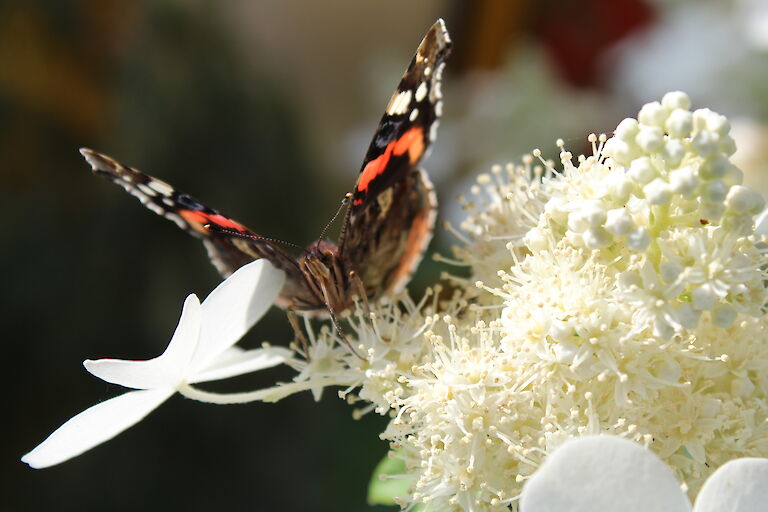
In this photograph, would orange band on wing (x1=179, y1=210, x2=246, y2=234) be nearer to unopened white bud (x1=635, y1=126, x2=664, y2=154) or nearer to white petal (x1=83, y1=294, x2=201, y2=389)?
white petal (x1=83, y1=294, x2=201, y2=389)

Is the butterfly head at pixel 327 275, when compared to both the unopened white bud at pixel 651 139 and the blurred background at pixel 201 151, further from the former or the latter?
the blurred background at pixel 201 151

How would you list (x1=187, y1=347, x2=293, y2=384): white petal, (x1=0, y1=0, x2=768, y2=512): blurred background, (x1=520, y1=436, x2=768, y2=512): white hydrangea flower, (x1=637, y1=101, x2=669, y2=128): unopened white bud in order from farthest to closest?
1. (x1=0, y1=0, x2=768, y2=512): blurred background
2. (x1=187, y1=347, x2=293, y2=384): white petal
3. (x1=637, y1=101, x2=669, y2=128): unopened white bud
4. (x1=520, y1=436, x2=768, y2=512): white hydrangea flower

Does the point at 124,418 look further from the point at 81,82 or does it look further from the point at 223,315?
the point at 81,82

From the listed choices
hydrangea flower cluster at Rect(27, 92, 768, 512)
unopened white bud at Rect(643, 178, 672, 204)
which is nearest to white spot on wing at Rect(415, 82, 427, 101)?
hydrangea flower cluster at Rect(27, 92, 768, 512)

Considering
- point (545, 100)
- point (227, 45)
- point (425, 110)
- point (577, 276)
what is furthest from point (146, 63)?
point (577, 276)

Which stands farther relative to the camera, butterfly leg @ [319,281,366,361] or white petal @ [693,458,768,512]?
butterfly leg @ [319,281,366,361]

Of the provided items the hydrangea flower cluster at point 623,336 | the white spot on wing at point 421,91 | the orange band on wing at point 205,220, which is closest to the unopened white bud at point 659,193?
the hydrangea flower cluster at point 623,336
